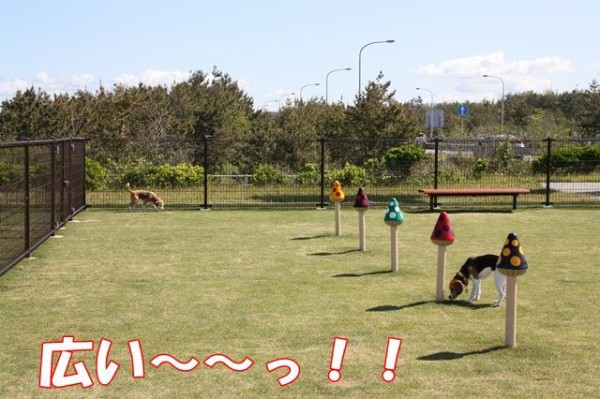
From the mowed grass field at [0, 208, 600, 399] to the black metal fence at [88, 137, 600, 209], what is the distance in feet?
23.5

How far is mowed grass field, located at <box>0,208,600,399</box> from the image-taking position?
5.95 meters

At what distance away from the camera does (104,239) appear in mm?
14414

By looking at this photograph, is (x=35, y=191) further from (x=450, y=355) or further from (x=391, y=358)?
(x=450, y=355)

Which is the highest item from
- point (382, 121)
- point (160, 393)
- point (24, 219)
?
point (382, 121)

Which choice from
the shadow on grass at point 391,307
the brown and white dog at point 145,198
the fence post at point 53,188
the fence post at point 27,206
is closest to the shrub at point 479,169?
the brown and white dog at point 145,198

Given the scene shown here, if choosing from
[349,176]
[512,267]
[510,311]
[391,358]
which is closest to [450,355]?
[391,358]

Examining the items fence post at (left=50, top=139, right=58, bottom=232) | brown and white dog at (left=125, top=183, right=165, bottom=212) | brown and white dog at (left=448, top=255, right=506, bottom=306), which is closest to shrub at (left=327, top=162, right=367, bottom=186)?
brown and white dog at (left=125, top=183, right=165, bottom=212)

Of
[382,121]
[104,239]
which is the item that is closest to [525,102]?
[382,121]

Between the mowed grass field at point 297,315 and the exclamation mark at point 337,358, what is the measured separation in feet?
0.24

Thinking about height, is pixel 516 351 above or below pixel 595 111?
below

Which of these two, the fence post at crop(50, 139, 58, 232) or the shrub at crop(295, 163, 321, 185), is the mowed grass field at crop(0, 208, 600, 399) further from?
the shrub at crop(295, 163, 321, 185)

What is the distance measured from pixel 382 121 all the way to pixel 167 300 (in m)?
29.5

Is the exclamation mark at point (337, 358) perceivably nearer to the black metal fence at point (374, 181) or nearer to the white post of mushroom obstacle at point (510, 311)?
the white post of mushroom obstacle at point (510, 311)

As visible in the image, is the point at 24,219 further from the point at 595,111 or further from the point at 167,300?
the point at 595,111
